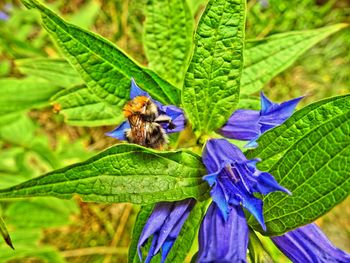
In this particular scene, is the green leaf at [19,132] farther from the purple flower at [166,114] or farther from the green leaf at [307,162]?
the green leaf at [307,162]

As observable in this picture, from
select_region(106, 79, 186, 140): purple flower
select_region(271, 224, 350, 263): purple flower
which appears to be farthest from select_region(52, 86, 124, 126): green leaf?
select_region(271, 224, 350, 263): purple flower

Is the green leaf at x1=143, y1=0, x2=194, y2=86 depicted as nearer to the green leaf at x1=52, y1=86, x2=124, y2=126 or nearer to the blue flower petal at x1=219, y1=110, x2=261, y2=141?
the green leaf at x1=52, y1=86, x2=124, y2=126

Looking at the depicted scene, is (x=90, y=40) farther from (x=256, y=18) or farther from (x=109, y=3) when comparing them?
(x=109, y=3)

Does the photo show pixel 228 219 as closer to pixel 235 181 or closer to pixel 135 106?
pixel 235 181

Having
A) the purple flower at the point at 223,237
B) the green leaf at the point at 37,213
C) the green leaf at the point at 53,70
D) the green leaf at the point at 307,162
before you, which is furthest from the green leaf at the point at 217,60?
the green leaf at the point at 37,213

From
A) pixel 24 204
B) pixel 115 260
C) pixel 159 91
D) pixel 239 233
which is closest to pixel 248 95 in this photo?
pixel 159 91

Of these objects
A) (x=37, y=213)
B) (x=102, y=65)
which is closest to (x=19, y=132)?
(x=37, y=213)
